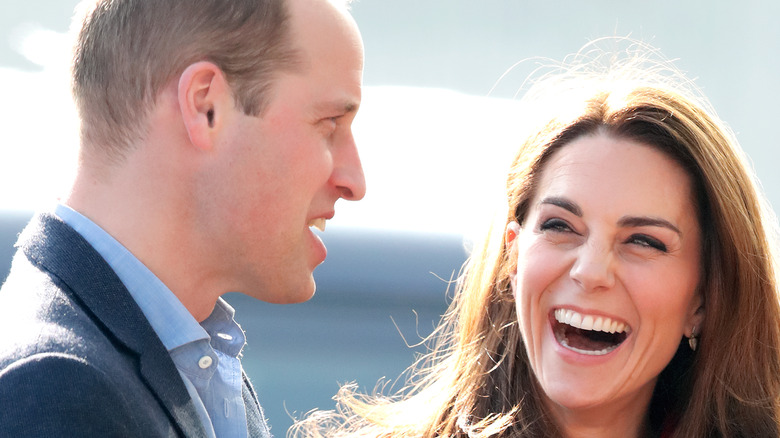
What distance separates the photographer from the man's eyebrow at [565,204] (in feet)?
5.21

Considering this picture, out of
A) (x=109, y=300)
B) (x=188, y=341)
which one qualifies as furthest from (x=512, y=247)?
(x=109, y=300)

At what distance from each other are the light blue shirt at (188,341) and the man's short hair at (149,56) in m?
0.13

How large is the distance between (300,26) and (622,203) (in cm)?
70

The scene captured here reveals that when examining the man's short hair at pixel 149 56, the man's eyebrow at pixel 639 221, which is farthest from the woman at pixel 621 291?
the man's short hair at pixel 149 56

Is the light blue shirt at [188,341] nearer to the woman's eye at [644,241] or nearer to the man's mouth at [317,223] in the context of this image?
the man's mouth at [317,223]

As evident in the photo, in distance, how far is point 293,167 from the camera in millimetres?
1193

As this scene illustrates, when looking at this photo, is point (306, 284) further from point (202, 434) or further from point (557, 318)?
point (557, 318)

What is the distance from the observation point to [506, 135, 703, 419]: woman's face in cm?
156

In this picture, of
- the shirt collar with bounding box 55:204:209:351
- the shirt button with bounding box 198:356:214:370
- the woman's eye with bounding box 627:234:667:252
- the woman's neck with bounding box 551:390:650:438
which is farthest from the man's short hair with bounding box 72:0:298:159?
the woman's neck with bounding box 551:390:650:438

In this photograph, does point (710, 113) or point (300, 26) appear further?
point (710, 113)

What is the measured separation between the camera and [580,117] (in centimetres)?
171

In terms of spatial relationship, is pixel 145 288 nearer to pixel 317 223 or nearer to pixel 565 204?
pixel 317 223

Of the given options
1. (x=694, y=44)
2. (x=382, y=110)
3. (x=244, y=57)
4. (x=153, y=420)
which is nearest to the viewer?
(x=153, y=420)

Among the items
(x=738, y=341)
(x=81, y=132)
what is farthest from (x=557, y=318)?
(x=81, y=132)
